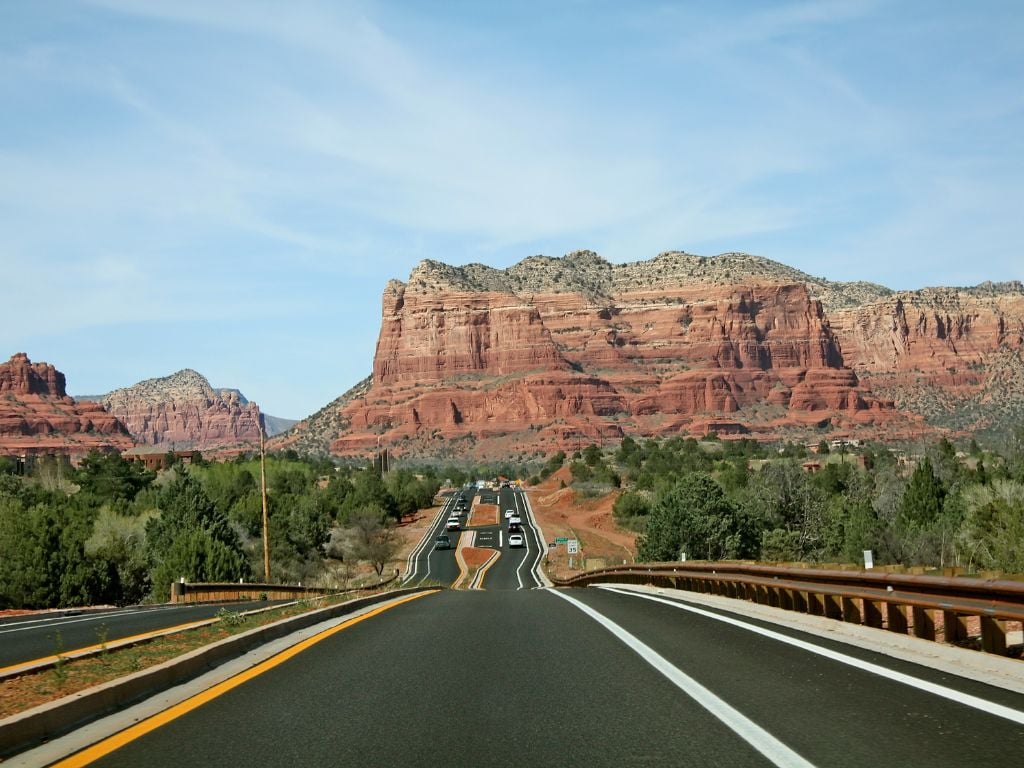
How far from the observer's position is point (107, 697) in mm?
8250

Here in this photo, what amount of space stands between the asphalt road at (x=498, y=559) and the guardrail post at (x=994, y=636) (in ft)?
185

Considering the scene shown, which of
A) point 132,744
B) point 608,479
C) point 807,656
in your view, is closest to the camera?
point 132,744

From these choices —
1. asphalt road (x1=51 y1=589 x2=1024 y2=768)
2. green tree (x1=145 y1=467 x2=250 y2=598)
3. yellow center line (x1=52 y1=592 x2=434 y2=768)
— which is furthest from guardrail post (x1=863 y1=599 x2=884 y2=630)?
green tree (x1=145 y1=467 x2=250 y2=598)

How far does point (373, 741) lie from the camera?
713 centimetres

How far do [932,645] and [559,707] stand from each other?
4679 millimetres

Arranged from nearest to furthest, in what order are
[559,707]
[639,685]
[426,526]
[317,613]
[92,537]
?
[559,707] → [639,685] → [317,613] → [92,537] → [426,526]

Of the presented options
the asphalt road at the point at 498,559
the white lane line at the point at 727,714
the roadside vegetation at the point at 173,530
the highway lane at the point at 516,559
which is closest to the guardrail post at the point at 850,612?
the white lane line at the point at 727,714

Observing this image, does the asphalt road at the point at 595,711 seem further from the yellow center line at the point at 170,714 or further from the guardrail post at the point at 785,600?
the guardrail post at the point at 785,600

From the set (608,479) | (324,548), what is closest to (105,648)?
(324,548)

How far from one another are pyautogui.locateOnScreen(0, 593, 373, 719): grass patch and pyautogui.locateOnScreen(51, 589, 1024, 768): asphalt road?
116 cm

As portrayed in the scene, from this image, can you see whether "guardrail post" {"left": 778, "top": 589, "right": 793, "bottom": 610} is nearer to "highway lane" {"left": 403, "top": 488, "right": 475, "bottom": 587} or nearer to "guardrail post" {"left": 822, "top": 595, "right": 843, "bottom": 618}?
"guardrail post" {"left": 822, "top": 595, "right": 843, "bottom": 618}

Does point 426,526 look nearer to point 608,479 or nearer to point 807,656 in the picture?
point 608,479

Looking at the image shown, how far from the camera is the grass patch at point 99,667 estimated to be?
28.3 ft

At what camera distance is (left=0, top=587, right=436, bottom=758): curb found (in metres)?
6.89
